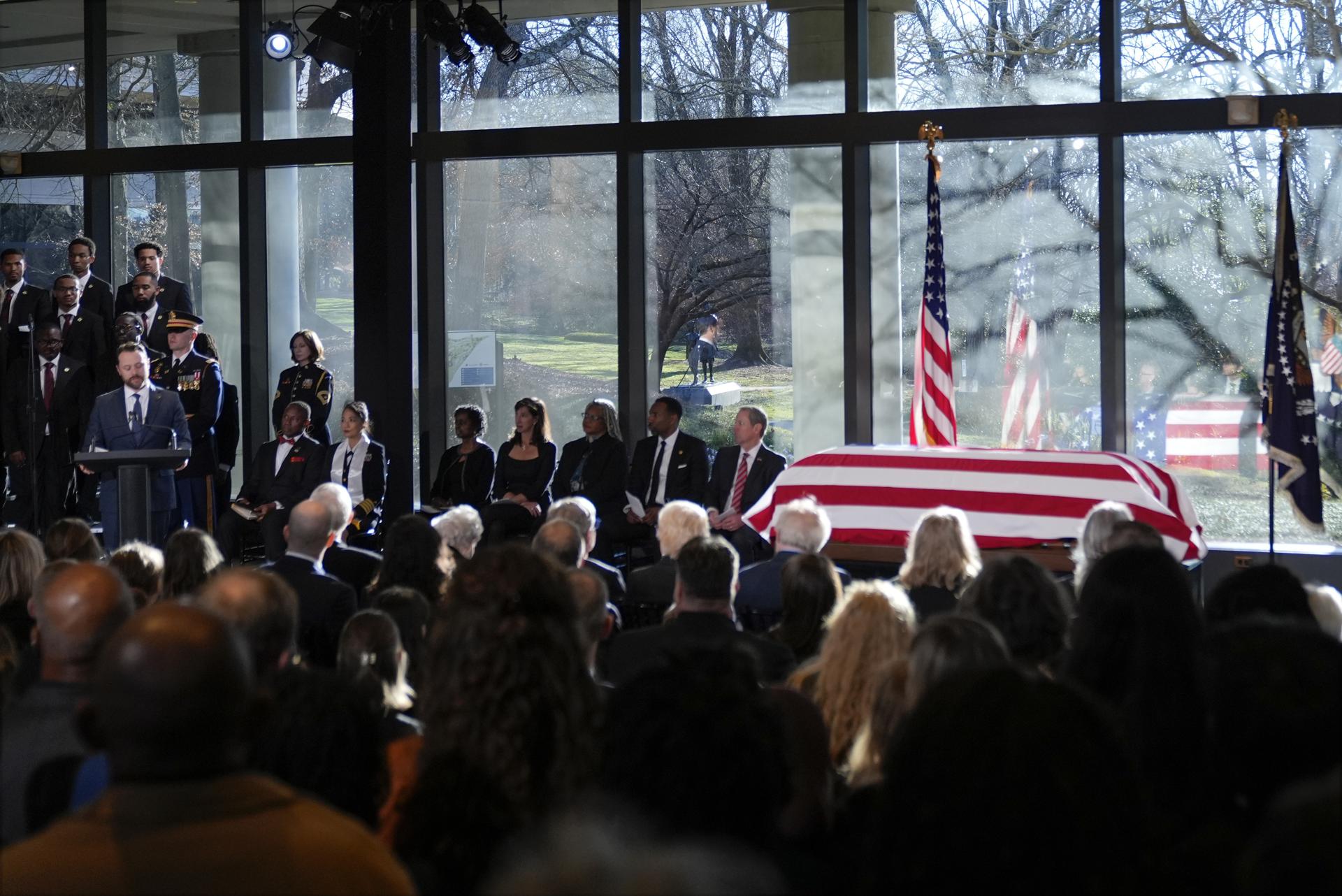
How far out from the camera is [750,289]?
354 inches

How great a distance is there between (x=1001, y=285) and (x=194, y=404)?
15.5ft

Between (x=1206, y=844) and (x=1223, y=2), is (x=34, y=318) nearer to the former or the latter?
(x=1223, y=2)

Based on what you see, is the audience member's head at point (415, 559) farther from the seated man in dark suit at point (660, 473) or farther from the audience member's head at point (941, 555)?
the seated man in dark suit at point (660, 473)

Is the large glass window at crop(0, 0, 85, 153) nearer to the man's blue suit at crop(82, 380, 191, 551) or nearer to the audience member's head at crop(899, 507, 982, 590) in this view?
the man's blue suit at crop(82, 380, 191, 551)

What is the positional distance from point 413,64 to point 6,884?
344 inches

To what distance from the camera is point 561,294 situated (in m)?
9.30

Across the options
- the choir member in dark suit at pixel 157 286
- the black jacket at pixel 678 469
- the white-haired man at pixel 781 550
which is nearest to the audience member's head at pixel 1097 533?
the white-haired man at pixel 781 550

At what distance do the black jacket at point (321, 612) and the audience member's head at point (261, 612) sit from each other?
1560 mm

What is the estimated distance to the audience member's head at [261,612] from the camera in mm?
2576

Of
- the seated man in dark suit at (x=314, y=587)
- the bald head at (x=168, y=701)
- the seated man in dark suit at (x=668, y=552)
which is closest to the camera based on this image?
the bald head at (x=168, y=701)

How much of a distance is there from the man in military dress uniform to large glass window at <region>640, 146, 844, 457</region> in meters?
2.65

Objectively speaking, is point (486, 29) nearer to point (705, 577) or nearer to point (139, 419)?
point (139, 419)

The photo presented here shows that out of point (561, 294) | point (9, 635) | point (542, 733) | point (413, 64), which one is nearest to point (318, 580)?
point (9, 635)

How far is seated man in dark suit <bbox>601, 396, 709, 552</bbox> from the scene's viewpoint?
7.84 meters
